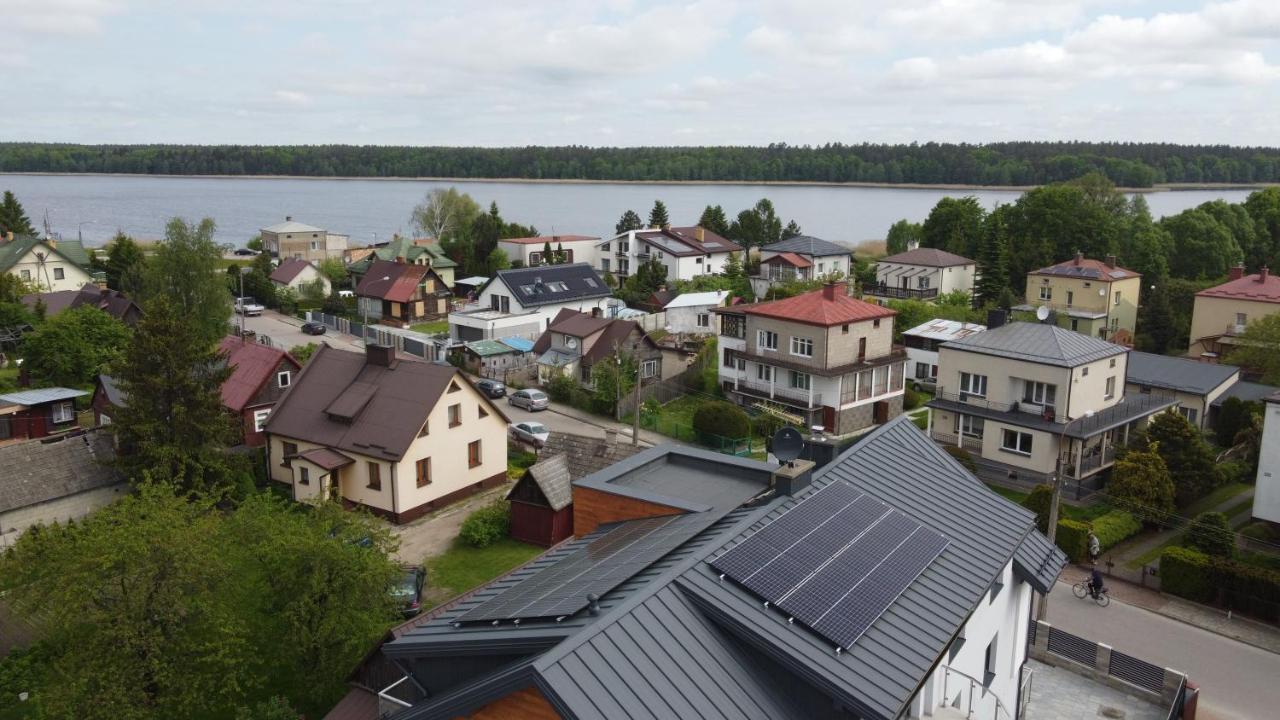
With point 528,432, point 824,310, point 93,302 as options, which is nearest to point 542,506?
point 528,432

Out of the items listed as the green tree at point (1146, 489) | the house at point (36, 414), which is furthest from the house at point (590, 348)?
the green tree at point (1146, 489)

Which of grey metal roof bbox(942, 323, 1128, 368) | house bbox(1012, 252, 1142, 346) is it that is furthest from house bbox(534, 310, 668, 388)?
house bbox(1012, 252, 1142, 346)

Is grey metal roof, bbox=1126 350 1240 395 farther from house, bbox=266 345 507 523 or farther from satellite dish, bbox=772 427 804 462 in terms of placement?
satellite dish, bbox=772 427 804 462

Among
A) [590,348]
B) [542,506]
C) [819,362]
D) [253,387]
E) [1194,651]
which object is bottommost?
[1194,651]

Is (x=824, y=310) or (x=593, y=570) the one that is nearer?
(x=593, y=570)

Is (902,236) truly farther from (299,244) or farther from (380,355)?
(380,355)

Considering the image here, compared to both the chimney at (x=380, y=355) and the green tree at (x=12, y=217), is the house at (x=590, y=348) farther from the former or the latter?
the green tree at (x=12, y=217)
